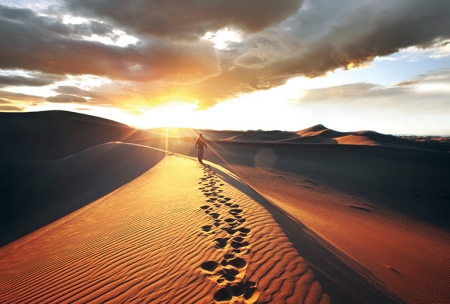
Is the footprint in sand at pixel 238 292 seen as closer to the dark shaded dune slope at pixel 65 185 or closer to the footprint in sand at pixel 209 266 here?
the footprint in sand at pixel 209 266

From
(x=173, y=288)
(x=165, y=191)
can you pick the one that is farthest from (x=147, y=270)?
(x=165, y=191)

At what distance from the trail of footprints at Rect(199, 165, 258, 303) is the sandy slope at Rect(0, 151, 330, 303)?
0.05 feet

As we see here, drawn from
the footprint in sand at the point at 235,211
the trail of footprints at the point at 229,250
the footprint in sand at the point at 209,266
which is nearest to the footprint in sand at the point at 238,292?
the trail of footprints at the point at 229,250

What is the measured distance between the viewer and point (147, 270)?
385 cm

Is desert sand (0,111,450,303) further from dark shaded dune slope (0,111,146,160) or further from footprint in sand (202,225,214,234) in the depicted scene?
dark shaded dune slope (0,111,146,160)

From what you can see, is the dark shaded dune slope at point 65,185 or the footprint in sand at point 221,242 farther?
the dark shaded dune slope at point 65,185

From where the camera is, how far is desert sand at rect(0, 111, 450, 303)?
11.5ft

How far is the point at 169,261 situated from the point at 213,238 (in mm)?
1088

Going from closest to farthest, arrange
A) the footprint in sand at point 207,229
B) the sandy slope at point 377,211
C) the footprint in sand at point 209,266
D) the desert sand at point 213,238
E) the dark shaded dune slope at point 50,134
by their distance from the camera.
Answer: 1. the desert sand at point 213,238
2. the footprint in sand at point 209,266
3. the footprint in sand at point 207,229
4. the sandy slope at point 377,211
5. the dark shaded dune slope at point 50,134

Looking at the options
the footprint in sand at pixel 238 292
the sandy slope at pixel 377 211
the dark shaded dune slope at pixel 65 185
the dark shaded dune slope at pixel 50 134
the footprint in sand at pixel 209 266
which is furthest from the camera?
the dark shaded dune slope at pixel 50 134

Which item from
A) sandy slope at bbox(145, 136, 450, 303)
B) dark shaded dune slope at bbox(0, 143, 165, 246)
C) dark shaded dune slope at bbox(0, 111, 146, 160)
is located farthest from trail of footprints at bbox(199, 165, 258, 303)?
dark shaded dune slope at bbox(0, 111, 146, 160)

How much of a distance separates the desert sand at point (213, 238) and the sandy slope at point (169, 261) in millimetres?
26

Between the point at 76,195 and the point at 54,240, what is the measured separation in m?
8.17

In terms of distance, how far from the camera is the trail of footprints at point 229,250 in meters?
3.20
